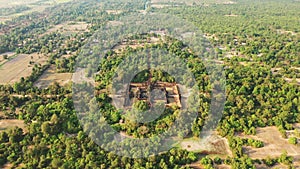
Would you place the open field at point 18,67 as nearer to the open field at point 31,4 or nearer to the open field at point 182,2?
the open field at point 31,4

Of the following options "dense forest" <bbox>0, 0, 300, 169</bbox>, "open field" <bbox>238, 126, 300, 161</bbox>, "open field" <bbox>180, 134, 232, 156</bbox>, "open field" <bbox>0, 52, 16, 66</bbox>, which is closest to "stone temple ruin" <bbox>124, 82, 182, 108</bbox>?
"dense forest" <bbox>0, 0, 300, 169</bbox>

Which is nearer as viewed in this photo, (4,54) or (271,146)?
(271,146)

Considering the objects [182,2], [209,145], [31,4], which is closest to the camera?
[209,145]

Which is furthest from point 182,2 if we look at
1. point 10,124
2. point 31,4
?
point 10,124

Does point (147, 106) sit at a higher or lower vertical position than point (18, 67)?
lower

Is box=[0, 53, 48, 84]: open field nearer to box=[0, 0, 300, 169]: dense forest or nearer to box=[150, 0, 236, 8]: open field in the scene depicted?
box=[0, 0, 300, 169]: dense forest

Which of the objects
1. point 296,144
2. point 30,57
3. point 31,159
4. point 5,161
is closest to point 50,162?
point 31,159

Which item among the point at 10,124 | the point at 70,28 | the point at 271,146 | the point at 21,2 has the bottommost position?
the point at 271,146

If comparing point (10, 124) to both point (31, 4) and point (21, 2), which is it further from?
point (21, 2)
